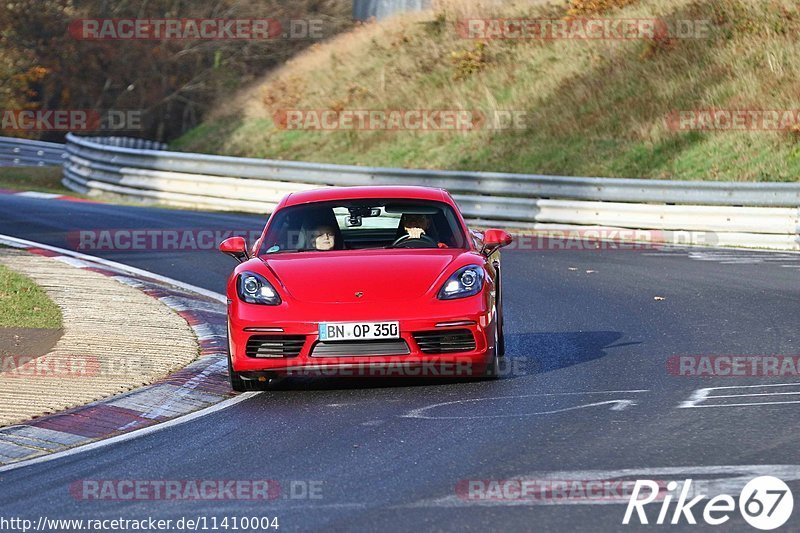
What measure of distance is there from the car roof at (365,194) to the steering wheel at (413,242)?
407mm

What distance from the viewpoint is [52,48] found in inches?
1852

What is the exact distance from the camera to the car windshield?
10.2 m

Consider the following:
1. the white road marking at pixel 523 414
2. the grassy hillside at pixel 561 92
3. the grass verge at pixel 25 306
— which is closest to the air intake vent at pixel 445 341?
the white road marking at pixel 523 414

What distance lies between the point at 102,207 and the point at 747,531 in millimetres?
21313

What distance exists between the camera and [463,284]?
931cm

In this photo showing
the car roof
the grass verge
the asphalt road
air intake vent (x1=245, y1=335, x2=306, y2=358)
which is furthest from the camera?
the grass verge

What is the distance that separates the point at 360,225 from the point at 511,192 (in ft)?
41.6

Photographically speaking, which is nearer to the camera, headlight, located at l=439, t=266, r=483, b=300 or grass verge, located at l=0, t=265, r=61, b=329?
headlight, located at l=439, t=266, r=483, b=300

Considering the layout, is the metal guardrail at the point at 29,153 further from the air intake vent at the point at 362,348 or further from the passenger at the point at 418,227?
the air intake vent at the point at 362,348

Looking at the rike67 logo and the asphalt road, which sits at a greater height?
the rike67 logo

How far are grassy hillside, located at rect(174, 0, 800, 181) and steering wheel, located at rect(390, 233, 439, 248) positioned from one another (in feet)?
44.7

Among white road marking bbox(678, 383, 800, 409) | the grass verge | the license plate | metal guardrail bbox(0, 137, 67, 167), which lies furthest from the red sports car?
metal guardrail bbox(0, 137, 67, 167)

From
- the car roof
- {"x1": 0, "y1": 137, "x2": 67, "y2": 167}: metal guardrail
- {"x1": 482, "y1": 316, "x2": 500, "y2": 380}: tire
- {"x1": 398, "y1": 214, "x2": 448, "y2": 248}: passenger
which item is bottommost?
{"x1": 482, "y1": 316, "x2": 500, "y2": 380}: tire

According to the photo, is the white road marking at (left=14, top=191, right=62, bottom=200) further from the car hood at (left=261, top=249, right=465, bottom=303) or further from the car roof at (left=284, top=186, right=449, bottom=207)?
the car hood at (left=261, top=249, right=465, bottom=303)
